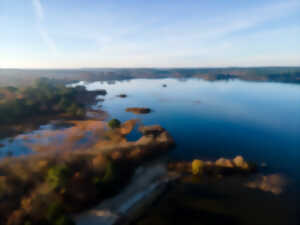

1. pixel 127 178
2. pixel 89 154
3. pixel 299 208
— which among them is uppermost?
pixel 89 154

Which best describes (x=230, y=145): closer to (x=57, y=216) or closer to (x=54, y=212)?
(x=57, y=216)

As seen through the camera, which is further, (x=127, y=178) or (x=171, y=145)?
(x=171, y=145)

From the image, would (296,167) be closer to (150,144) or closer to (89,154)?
(150,144)

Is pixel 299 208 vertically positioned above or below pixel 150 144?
below

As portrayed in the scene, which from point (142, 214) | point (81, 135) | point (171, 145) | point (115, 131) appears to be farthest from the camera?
point (115, 131)

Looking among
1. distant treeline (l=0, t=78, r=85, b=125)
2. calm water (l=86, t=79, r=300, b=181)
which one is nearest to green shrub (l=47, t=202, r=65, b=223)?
calm water (l=86, t=79, r=300, b=181)

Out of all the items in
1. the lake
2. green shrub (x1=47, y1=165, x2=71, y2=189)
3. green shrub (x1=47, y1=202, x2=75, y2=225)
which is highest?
green shrub (x1=47, y1=165, x2=71, y2=189)

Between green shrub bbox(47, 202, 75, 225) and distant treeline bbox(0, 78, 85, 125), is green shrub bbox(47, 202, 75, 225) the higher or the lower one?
the lower one

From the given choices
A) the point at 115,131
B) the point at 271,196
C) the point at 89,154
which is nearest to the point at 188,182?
the point at 271,196

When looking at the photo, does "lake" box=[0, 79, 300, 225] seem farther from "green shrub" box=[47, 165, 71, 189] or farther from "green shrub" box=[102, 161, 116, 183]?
"green shrub" box=[47, 165, 71, 189]

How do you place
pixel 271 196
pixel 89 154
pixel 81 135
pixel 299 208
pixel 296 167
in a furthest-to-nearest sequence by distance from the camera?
1. pixel 81 135
2. pixel 296 167
3. pixel 89 154
4. pixel 271 196
5. pixel 299 208
